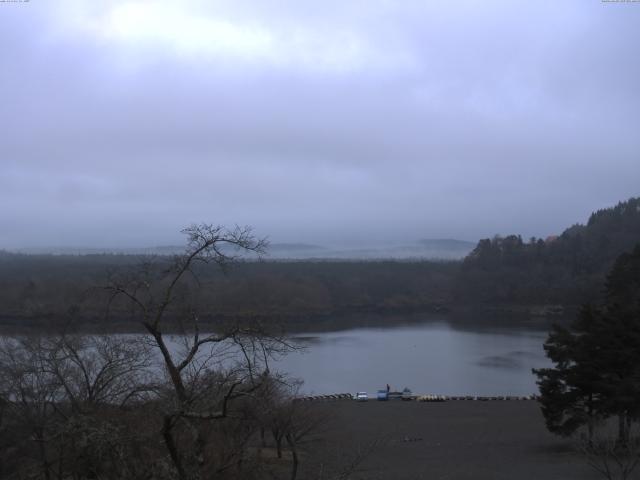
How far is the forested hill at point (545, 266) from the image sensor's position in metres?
50.0

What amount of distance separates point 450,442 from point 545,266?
Answer: 47146 millimetres

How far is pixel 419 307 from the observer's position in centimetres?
5319

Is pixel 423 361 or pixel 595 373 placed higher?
pixel 595 373

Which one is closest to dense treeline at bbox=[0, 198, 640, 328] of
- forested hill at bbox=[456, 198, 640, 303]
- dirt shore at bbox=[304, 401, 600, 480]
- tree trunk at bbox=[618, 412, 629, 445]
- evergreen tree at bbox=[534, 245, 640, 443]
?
forested hill at bbox=[456, 198, 640, 303]

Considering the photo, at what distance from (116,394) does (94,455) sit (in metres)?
1.59

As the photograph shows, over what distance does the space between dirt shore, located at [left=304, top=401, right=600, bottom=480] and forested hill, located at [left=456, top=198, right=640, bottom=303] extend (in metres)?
32.9

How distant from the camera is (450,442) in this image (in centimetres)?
1323

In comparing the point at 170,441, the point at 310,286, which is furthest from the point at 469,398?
the point at 310,286

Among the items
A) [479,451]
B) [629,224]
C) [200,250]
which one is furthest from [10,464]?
[629,224]

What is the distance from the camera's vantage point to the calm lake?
70.7ft

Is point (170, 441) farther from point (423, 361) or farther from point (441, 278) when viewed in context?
point (441, 278)

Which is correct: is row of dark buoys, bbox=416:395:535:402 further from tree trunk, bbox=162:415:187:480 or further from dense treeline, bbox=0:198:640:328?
dense treeline, bbox=0:198:640:328

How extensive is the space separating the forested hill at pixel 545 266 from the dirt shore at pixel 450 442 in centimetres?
3288

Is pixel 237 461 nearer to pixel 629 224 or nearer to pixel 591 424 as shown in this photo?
pixel 591 424
